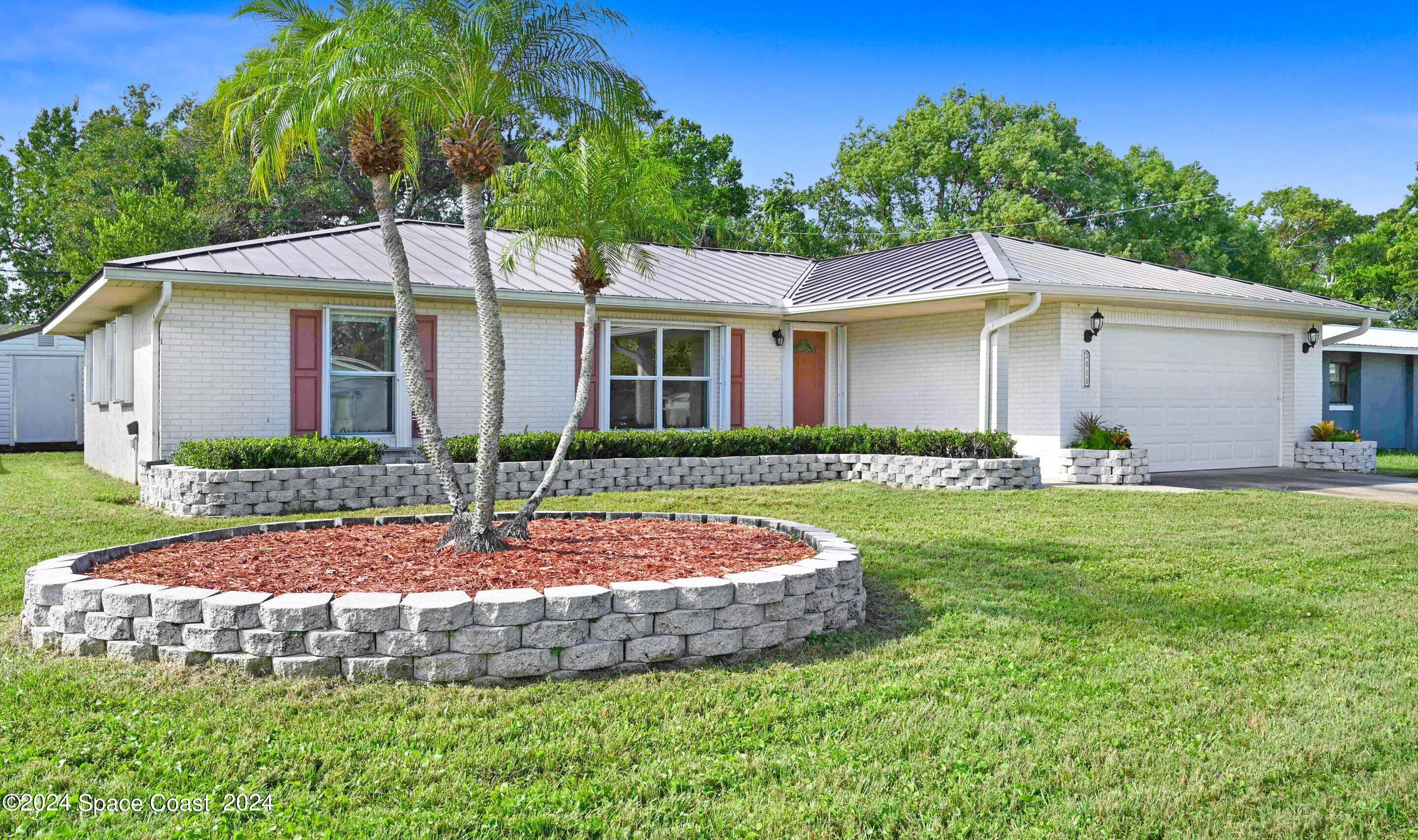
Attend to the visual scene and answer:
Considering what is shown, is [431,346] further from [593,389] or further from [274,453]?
[274,453]

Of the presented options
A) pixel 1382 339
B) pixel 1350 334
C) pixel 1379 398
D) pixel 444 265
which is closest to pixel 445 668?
pixel 444 265

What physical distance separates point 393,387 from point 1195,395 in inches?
437

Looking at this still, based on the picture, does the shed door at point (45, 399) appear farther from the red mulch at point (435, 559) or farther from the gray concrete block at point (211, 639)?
the gray concrete block at point (211, 639)

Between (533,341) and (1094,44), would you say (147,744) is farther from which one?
(1094,44)

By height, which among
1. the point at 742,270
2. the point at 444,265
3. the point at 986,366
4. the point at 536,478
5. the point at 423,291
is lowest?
the point at 536,478

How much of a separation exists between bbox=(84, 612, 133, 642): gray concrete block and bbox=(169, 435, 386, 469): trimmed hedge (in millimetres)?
5137

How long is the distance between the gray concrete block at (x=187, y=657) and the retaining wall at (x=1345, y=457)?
1522cm

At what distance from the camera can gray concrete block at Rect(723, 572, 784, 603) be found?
4484 millimetres

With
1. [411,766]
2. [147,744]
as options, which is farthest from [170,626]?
[411,766]

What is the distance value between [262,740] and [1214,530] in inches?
304

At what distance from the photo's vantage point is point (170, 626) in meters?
Result: 4.20

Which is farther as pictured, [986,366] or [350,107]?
[986,366]

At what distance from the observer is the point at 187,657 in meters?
4.16

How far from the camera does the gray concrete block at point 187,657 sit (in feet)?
13.6
